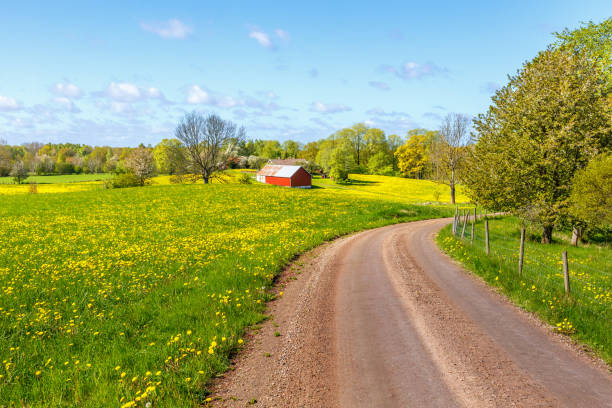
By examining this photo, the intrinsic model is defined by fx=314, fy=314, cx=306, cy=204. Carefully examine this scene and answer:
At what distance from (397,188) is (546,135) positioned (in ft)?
206

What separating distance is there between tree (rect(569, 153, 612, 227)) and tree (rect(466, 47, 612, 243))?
128cm

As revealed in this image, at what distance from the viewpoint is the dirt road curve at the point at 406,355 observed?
247 inches

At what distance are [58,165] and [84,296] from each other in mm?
153915

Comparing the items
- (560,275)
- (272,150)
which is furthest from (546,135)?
(272,150)

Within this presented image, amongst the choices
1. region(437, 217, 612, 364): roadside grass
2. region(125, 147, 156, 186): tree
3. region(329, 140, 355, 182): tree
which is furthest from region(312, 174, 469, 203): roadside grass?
region(437, 217, 612, 364): roadside grass

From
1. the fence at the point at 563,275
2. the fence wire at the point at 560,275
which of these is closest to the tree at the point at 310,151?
the fence wire at the point at 560,275

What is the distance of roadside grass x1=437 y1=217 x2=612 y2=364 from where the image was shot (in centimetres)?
897

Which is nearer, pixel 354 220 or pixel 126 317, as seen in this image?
pixel 126 317

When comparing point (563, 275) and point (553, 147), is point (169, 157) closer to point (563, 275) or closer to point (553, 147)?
point (553, 147)

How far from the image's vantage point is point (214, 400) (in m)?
6.35

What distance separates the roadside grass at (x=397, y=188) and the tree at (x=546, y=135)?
41.7 metres

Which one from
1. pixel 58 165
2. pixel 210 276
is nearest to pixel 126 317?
pixel 210 276

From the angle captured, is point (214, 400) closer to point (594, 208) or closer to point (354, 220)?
point (594, 208)

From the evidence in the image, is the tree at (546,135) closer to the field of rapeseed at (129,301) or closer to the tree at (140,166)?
the field of rapeseed at (129,301)
